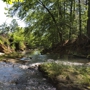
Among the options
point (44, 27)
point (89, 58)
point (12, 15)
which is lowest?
point (89, 58)

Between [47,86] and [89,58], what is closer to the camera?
[47,86]

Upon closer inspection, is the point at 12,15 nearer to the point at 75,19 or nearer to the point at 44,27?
the point at 44,27

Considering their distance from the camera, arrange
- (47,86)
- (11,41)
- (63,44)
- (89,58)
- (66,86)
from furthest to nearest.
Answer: (11,41)
(63,44)
(89,58)
(47,86)
(66,86)

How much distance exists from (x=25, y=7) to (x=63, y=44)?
20.9 ft

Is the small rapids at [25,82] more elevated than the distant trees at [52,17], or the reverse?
the distant trees at [52,17]

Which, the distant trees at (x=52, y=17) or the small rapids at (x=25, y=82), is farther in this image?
the distant trees at (x=52, y=17)

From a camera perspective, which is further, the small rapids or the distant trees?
the distant trees

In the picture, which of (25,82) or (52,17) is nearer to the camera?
(25,82)

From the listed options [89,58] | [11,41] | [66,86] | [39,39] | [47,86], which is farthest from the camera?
[11,41]

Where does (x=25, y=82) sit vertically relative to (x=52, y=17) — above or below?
below

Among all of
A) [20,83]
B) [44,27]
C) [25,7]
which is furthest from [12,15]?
[20,83]

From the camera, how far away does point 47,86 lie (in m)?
7.40

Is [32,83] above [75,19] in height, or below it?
below

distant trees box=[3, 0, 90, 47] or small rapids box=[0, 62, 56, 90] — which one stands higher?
distant trees box=[3, 0, 90, 47]
